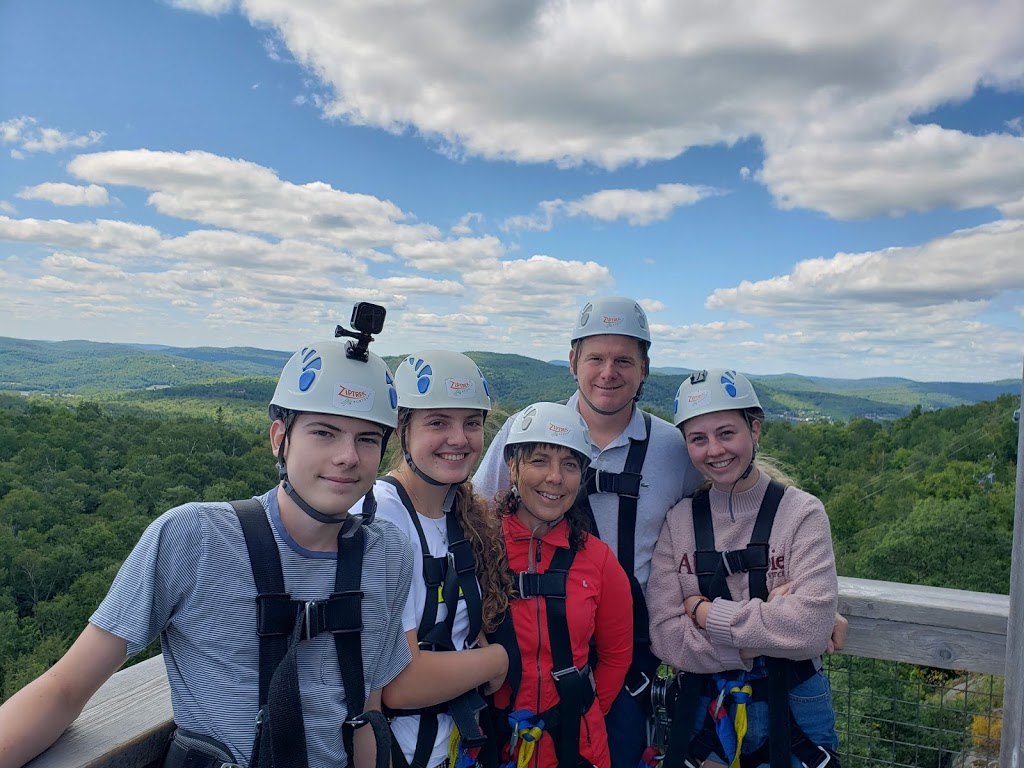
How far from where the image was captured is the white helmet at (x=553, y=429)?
3.46 meters

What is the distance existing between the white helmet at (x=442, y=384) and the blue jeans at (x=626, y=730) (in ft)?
5.67

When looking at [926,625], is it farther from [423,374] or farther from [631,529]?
[423,374]

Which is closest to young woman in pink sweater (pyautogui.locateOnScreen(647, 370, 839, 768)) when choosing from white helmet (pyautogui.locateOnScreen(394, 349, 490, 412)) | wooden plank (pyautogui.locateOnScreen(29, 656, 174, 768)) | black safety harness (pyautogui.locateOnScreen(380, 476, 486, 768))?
black safety harness (pyautogui.locateOnScreen(380, 476, 486, 768))

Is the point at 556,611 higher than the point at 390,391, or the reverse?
the point at 390,391

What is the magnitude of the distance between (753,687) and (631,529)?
951 millimetres

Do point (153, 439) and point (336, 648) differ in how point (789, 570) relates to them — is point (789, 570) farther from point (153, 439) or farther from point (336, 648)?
point (153, 439)

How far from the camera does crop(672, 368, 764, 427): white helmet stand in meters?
3.63

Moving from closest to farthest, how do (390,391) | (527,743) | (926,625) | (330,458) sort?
(330,458), (390,391), (527,743), (926,625)

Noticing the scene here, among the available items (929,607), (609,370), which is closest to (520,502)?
(609,370)

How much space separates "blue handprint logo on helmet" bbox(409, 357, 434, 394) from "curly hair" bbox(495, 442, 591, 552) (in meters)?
0.61

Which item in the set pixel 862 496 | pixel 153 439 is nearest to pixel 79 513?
pixel 153 439

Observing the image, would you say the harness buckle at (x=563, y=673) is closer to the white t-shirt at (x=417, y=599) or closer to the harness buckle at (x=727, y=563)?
the white t-shirt at (x=417, y=599)

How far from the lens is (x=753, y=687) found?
3.36m

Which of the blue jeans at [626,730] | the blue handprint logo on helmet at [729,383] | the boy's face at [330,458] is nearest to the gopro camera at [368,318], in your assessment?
the boy's face at [330,458]
